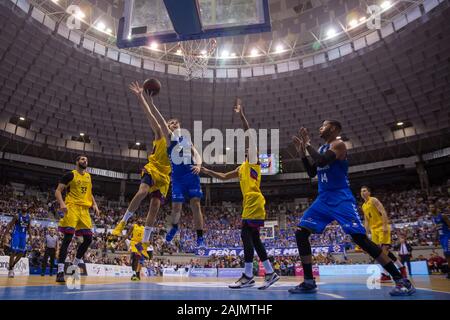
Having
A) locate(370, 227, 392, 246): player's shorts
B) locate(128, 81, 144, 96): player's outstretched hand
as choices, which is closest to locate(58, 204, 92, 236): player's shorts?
locate(128, 81, 144, 96): player's outstretched hand

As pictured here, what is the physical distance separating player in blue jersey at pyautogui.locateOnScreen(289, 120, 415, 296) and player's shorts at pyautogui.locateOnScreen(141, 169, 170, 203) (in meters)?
2.79

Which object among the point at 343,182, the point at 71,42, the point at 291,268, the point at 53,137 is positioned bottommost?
the point at 291,268

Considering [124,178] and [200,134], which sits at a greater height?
[200,134]

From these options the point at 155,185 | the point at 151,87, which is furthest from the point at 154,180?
the point at 151,87

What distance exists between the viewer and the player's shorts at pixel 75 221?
666cm

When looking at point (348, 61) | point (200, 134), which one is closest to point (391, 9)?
point (348, 61)

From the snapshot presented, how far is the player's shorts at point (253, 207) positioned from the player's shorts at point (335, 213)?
1139 millimetres

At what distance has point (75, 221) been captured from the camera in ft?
22.2

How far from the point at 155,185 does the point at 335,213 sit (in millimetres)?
3344

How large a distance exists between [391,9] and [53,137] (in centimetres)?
2961

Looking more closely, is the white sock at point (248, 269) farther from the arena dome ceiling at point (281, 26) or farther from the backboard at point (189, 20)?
the arena dome ceiling at point (281, 26)
